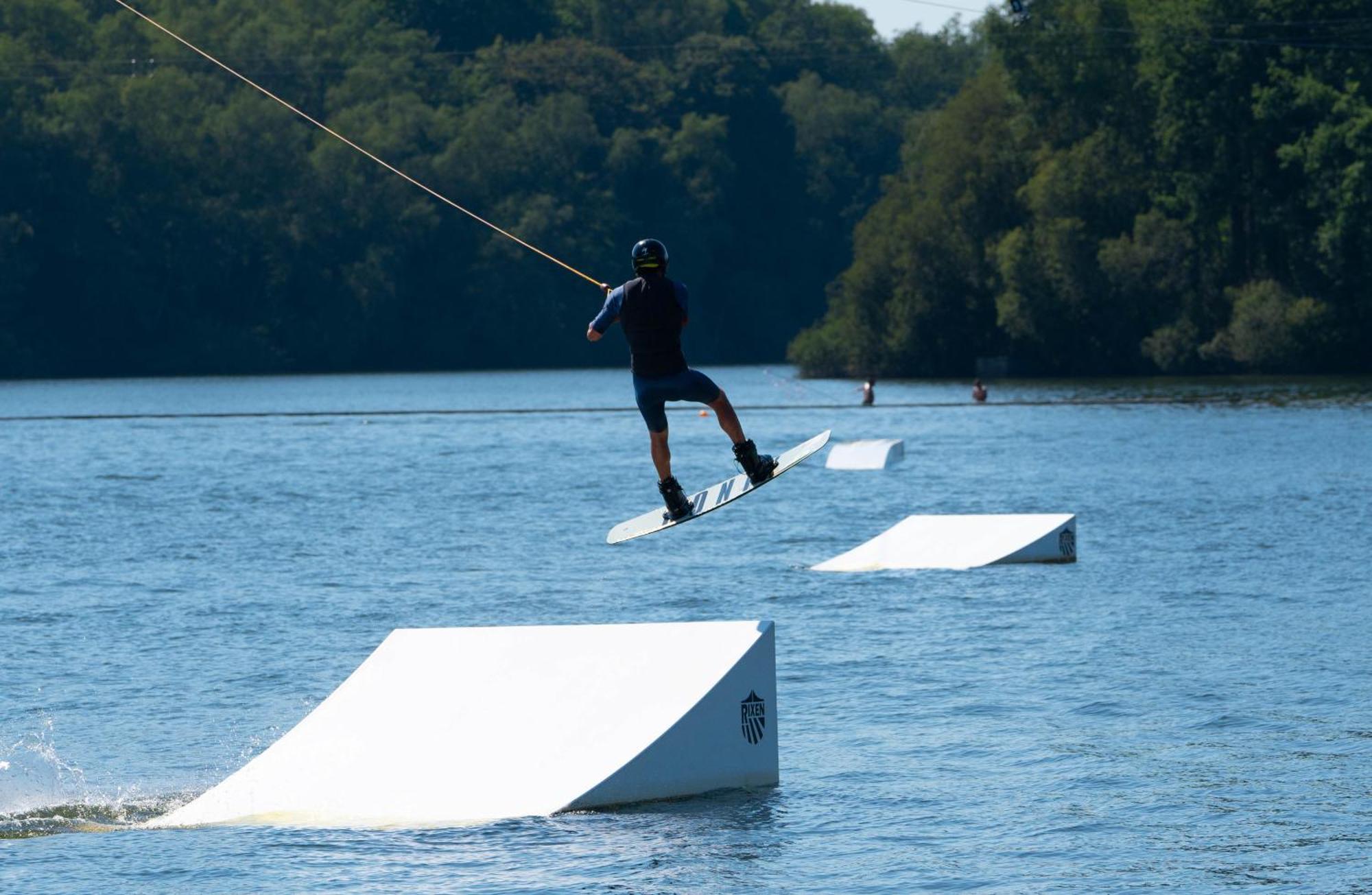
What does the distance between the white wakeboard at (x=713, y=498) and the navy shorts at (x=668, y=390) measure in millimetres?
868

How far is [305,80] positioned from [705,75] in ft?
90.5

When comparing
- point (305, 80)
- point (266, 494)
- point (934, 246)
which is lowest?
point (266, 494)

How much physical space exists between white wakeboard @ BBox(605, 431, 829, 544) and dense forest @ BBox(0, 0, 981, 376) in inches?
4370

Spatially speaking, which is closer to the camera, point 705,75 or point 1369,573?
point 1369,573

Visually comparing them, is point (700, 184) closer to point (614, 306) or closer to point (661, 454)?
point (661, 454)

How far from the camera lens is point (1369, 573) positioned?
33094 millimetres

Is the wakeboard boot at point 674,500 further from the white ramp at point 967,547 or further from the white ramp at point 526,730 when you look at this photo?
the white ramp at point 967,547

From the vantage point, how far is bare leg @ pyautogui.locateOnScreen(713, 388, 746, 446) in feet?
57.4

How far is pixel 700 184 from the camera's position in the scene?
144375 millimetres

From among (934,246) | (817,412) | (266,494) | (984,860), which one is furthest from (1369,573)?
(934,246)

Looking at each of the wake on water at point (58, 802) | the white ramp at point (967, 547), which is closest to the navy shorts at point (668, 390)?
the wake on water at point (58, 802)

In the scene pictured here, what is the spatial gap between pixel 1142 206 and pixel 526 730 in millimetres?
86683

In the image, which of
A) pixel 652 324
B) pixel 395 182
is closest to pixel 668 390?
pixel 652 324

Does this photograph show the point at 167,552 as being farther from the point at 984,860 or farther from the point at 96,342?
the point at 96,342
